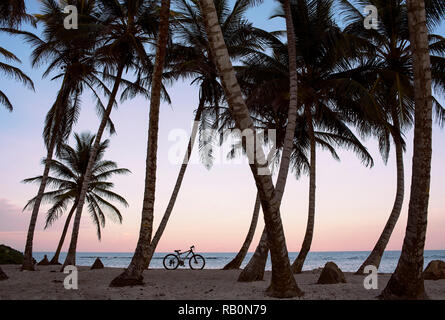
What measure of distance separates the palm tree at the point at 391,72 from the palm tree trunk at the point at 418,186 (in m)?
5.99

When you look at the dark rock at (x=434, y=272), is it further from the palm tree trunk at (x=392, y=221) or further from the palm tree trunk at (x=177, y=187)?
the palm tree trunk at (x=177, y=187)

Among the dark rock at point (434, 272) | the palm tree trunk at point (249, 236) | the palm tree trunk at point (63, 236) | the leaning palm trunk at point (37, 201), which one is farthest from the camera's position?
the palm tree trunk at point (63, 236)

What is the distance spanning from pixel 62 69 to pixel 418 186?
14.2 metres

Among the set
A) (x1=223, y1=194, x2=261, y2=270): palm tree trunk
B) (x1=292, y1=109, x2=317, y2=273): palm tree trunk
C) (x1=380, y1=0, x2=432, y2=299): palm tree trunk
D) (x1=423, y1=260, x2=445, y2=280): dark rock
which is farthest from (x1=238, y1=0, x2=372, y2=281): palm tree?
(x1=380, y1=0, x2=432, y2=299): palm tree trunk

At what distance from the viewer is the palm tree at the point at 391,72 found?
13.0 metres

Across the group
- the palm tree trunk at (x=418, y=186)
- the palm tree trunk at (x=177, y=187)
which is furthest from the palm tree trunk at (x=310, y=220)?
the palm tree trunk at (x=418, y=186)

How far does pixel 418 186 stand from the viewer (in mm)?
6504

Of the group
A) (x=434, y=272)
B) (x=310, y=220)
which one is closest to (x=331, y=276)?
(x=434, y=272)

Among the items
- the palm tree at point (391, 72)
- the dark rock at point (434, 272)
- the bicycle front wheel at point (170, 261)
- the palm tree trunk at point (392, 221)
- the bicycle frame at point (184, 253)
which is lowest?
the bicycle front wheel at point (170, 261)

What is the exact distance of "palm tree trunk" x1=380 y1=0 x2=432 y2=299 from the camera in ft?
21.1

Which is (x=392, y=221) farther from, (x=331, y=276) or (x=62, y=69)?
(x=62, y=69)
